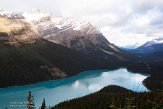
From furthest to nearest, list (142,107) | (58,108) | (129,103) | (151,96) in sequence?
(58,108) → (151,96) → (142,107) → (129,103)

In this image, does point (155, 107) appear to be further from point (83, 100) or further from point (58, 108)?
point (83, 100)

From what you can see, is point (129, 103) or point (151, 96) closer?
point (129, 103)

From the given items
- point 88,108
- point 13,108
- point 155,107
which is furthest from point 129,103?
point 13,108

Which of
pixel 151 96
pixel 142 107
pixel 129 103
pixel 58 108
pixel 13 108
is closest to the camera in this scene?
pixel 129 103

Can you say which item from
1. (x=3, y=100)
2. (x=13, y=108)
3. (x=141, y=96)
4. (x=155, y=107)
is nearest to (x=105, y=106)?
(x=141, y=96)

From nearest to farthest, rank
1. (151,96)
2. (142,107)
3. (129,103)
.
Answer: (129,103) < (142,107) < (151,96)

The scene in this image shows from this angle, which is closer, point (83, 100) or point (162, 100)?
point (162, 100)

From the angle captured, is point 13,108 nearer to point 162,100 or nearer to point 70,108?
point 70,108

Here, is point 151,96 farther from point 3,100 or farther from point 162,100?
point 162,100

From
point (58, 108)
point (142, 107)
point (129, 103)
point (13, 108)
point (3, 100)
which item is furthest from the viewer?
point (3, 100)
